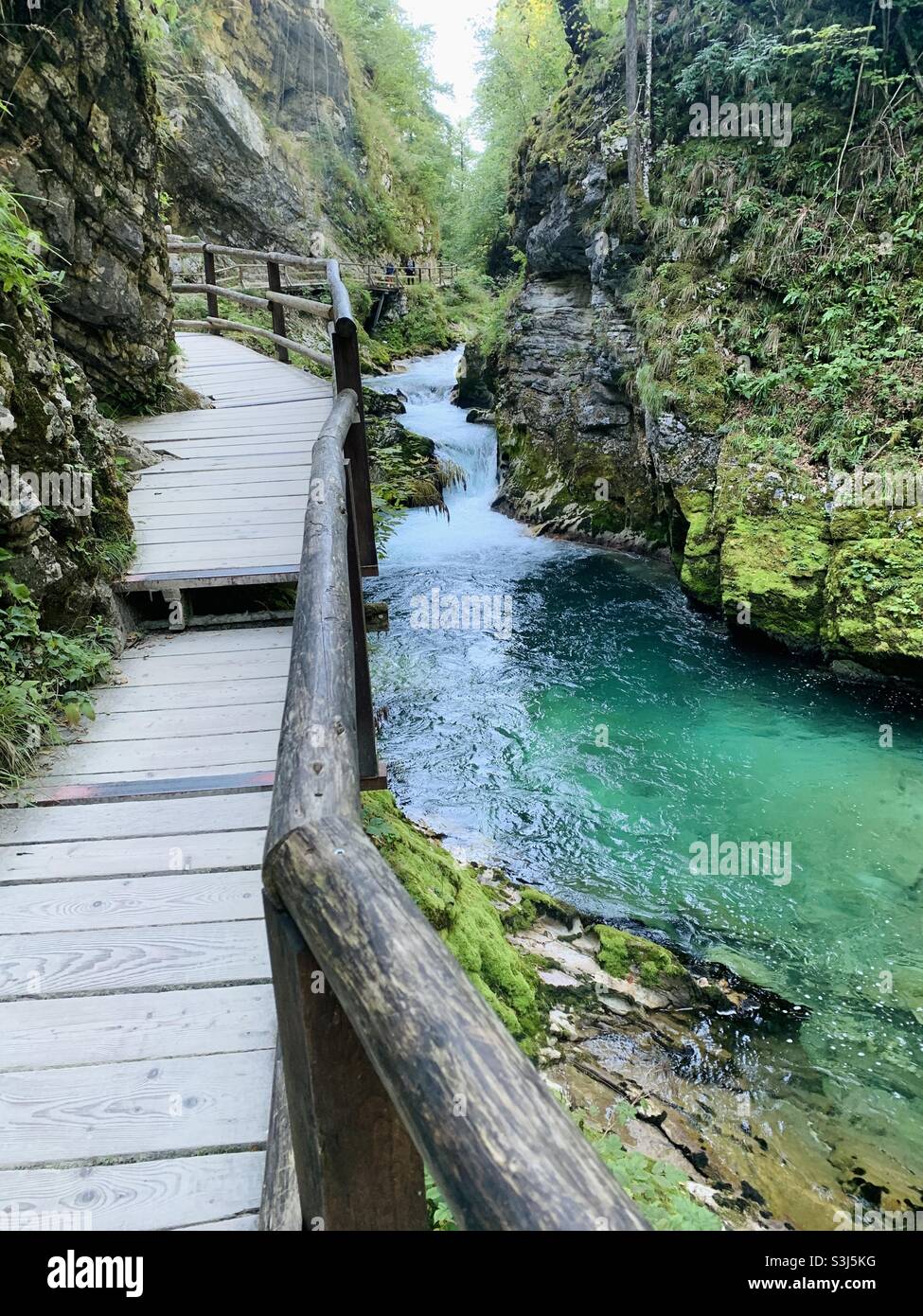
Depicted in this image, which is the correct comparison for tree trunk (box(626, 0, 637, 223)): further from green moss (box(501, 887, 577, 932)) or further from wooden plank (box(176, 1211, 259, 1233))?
wooden plank (box(176, 1211, 259, 1233))

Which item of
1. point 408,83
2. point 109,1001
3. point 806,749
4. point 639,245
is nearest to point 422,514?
point 639,245

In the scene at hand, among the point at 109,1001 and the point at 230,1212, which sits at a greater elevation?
the point at 109,1001

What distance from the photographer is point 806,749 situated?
23.0 ft

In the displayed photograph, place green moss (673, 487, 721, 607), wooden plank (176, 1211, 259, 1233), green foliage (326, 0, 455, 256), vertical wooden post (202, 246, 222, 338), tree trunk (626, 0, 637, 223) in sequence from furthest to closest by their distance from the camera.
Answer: green foliage (326, 0, 455, 256) → tree trunk (626, 0, 637, 223) → vertical wooden post (202, 246, 222, 338) → green moss (673, 487, 721, 607) → wooden plank (176, 1211, 259, 1233)

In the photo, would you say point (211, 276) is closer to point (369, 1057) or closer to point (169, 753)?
point (169, 753)

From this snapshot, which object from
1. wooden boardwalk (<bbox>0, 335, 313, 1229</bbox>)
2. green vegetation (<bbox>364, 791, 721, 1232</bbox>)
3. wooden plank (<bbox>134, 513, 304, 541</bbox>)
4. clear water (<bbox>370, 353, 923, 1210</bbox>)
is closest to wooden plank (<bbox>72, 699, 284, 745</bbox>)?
wooden boardwalk (<bbox>0, 335, 313, 1229</bbox>)

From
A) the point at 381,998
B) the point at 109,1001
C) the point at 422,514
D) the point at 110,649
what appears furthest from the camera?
the point at 422,514

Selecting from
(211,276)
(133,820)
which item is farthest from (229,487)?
(211,276)

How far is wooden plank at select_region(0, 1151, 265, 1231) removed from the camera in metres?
1.54

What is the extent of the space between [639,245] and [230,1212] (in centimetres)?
1360

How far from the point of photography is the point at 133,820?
105 inches

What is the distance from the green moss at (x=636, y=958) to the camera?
15.3ft

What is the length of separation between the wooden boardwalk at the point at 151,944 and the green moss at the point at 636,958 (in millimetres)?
2723
